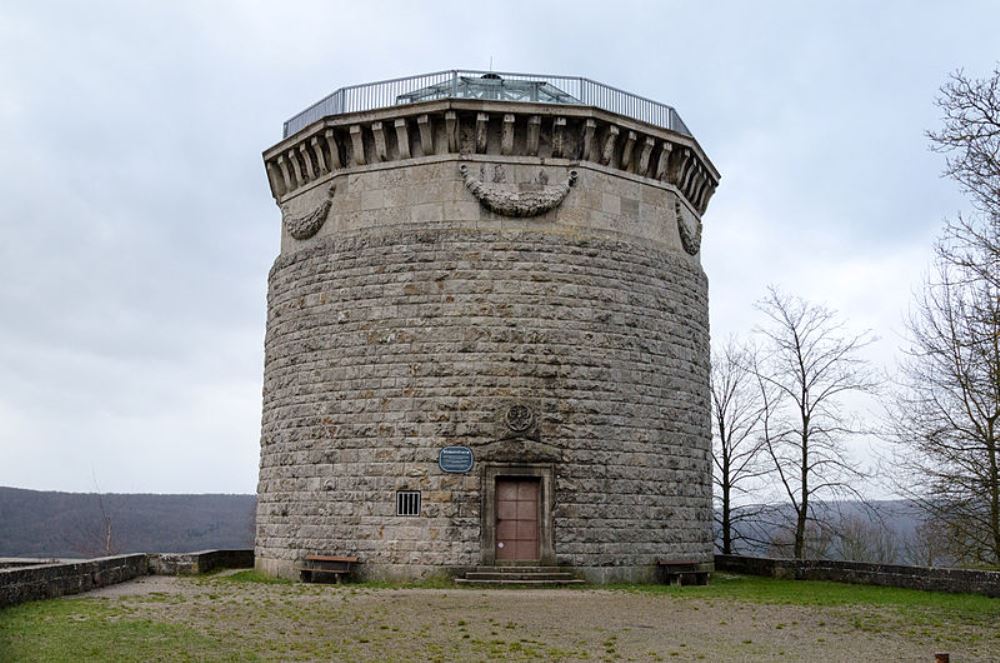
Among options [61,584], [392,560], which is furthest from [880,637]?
[61,584]

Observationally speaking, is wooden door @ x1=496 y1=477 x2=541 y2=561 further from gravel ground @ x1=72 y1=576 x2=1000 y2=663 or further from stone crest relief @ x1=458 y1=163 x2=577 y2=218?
stone crest relief @ x1=458 y1=163 x2=577 y2=218

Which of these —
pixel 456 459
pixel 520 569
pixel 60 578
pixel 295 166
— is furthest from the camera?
pixel 295 166

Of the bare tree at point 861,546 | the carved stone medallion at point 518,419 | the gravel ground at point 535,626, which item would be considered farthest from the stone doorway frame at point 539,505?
the bare tree at point 861,546

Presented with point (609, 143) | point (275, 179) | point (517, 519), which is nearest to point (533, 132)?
point (609, 143)

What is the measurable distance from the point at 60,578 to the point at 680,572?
34.2 feet

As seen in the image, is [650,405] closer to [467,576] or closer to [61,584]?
[467,576]

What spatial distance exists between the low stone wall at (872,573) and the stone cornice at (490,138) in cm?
838

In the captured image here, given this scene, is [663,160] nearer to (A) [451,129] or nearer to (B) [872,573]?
(A) [451,129]

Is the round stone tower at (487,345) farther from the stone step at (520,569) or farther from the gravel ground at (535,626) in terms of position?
the gravel ground at (535,626)

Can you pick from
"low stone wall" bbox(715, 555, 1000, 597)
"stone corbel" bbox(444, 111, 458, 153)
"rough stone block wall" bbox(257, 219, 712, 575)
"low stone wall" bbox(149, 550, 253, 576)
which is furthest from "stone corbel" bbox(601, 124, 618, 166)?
"low stone wall" bbox(149, 550, 253, 576)

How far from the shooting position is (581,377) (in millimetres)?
17547

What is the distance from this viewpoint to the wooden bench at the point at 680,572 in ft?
57.6

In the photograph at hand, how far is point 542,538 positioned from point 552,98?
858 cm

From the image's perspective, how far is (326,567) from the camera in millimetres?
17031
